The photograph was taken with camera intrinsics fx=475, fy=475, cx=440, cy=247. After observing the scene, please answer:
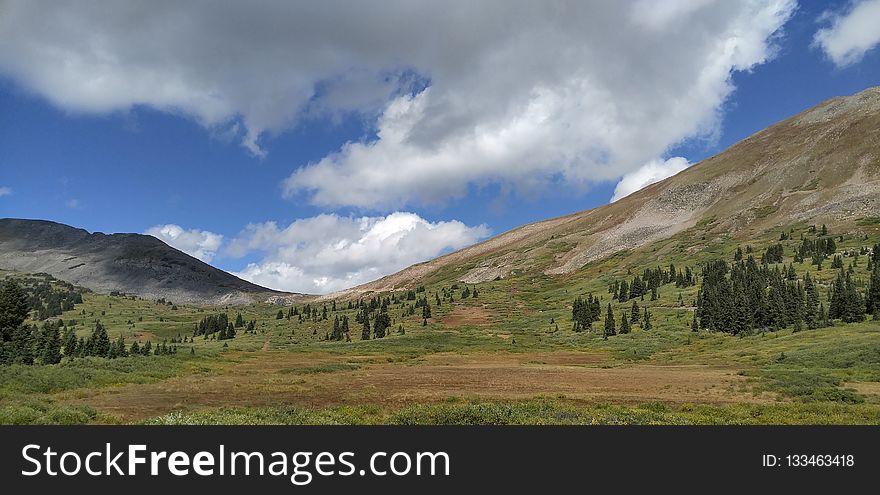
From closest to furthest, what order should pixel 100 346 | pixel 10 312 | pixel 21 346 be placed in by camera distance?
1. pixel 21 346
2. pixel 10 312
3. pixel 100 346

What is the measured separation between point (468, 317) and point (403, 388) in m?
114

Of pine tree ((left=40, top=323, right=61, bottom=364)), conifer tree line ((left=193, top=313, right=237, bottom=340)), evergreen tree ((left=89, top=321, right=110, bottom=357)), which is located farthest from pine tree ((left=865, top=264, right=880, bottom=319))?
conifer tree line ((left=193, top=313, right=237, bottom=340))

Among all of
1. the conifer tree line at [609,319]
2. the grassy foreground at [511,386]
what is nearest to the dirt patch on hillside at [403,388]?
the grassy foreground at [511,386]

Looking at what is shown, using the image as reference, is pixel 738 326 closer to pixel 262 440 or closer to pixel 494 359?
pixel 494 359

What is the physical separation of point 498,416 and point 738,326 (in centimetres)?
8595

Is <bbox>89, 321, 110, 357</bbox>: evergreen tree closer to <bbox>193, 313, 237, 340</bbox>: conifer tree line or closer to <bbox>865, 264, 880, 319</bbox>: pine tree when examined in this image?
<bbox>193, 313, 237, 340</bbox>: conifer tree line

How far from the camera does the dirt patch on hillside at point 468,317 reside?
143875 mm

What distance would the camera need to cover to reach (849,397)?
31016mm

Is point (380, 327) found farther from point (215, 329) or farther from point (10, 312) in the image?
point (10, 312)

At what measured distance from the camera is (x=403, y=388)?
4122cm

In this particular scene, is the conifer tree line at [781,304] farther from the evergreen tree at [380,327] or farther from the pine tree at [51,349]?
the pine tree at [51,349]

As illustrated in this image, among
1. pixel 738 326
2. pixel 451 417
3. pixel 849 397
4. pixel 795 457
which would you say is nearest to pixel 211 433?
pixel 451 417

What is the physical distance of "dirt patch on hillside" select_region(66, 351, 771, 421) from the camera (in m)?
32.5

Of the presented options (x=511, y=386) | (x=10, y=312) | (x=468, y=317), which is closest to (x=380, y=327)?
(x=468, y=317)
